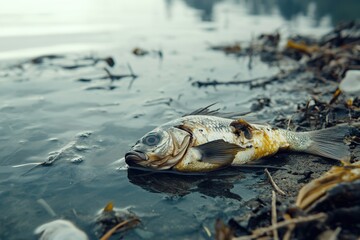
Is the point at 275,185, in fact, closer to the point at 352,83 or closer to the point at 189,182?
the point at 189,182

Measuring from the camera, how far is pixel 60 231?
9.65 feet

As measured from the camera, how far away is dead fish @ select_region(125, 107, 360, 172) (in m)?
3.81

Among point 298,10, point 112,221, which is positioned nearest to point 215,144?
point 112,221

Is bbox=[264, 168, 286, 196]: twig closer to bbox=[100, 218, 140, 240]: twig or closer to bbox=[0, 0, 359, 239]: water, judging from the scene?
bbox=[0, 0, 359, 239]: water

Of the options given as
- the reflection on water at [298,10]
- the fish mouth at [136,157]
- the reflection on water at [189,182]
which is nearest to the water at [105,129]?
the reflection on water at [189,182]

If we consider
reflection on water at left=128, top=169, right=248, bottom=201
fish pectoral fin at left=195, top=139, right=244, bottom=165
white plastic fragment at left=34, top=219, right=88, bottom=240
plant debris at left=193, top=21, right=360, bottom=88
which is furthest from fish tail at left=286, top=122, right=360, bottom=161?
plant debris at left=193, top=21, right=360, bottom=88

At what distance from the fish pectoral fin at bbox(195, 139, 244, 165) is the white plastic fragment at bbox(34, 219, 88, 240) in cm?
153

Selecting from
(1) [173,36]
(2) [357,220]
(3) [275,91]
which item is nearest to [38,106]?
(3) [275,91]

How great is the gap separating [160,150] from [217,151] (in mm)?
637

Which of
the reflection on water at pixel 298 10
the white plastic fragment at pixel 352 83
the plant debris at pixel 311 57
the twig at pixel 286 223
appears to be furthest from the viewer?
the reflection on water at pixel 298 10

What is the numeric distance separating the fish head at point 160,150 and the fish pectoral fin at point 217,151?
0.65 feet

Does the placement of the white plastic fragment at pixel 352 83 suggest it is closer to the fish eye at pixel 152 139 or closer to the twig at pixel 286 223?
the fish eye at pixel 152 139

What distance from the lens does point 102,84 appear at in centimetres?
827

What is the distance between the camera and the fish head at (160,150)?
12.4ft
